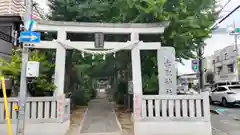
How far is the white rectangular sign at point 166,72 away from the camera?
8.67m

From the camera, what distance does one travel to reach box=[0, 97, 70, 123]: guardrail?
7613 mm

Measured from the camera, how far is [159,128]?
7703 millimetres

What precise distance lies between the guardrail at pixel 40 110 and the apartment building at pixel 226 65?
1219 inches

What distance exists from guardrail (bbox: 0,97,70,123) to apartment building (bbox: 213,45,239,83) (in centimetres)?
3096

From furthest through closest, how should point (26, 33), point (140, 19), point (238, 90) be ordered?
point (238, 90) < point (140, 19) < point (26, 33)

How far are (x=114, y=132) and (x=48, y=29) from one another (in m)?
4.38

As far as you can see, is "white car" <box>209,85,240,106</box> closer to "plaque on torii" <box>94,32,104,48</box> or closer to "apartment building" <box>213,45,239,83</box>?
"plaque on torii" <box>94,32,104,48</box>

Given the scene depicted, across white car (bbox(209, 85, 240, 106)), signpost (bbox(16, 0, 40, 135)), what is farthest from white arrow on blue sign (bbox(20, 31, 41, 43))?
white car (bbox(209, 85, 240, 106))

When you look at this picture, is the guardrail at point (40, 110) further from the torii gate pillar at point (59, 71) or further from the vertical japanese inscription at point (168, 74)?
the vertical japanese inscription at point (168, 74)

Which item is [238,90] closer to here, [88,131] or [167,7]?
[167,7]

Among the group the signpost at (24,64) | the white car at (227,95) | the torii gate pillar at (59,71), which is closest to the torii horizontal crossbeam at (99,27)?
the torii gate pillar at (59,71)

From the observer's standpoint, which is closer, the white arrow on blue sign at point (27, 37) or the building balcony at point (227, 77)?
the white arrow on blue sign at point (27, 37)

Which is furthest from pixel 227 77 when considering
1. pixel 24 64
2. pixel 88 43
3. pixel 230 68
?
pixel 24 64

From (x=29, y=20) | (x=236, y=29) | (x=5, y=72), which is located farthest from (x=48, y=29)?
(x=236, y=29)
